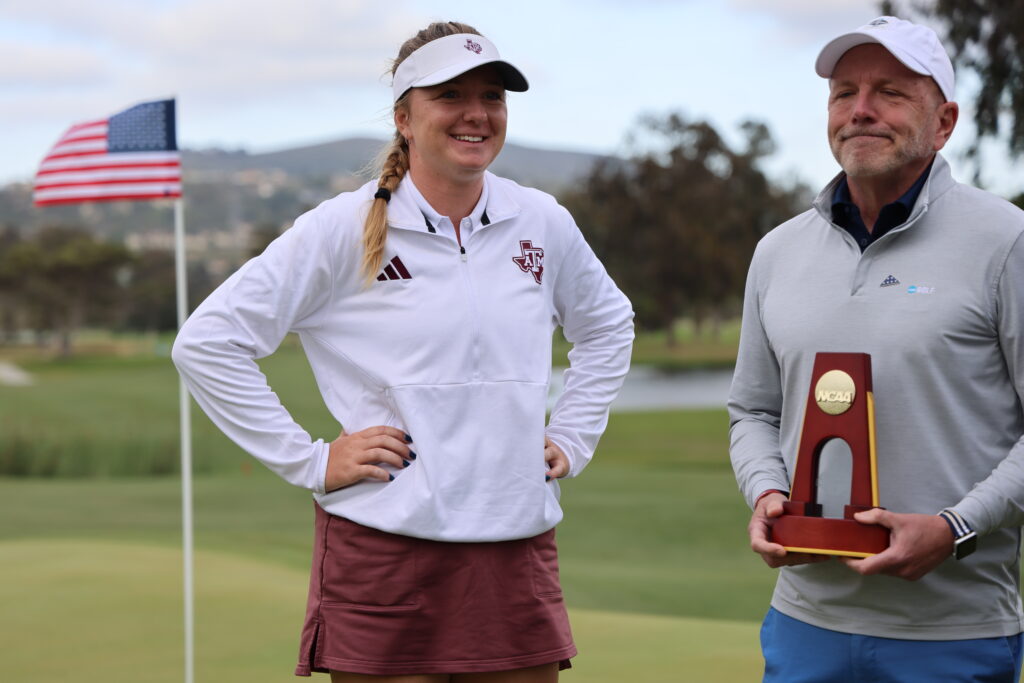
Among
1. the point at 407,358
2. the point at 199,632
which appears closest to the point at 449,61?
the point at 407,358

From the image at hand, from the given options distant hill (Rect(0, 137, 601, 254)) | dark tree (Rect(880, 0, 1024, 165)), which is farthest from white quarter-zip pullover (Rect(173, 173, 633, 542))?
distant hill (Rect(0, 137, 601, 254))

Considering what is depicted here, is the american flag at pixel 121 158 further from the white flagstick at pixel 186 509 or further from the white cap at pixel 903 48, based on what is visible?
the white cap at pixel 903 48

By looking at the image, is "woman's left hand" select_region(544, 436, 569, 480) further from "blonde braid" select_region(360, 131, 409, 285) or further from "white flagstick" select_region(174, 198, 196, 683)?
"white flagstick" select_region(174, 198, 196, 683)

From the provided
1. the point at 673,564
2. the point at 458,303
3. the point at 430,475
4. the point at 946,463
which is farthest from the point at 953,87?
the point at 673,564

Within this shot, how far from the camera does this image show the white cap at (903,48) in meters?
2.23

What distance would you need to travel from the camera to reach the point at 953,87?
233 cm

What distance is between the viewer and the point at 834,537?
211cm

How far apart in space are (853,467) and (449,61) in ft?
3.72

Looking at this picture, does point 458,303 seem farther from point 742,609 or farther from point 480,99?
Result: point 742,609

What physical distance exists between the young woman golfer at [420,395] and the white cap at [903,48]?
0.66 m

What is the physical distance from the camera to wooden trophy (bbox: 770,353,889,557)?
2.10m

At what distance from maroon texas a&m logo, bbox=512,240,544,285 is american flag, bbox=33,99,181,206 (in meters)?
Answer: 3.31

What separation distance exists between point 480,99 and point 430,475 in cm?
78

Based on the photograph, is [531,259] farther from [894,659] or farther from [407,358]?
[894,659]
